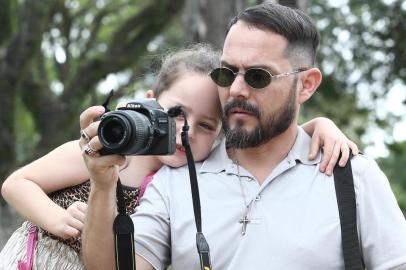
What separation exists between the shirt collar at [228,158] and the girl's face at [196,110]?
0.14 ft

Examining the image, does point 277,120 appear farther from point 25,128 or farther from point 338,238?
point 25,128

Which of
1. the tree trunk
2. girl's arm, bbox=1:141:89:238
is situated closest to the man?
girl's arm, bbox=1:141:89:238

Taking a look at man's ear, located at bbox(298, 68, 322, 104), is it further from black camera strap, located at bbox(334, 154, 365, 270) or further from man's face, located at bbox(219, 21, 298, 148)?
black camera strap, located at bbox(334, 154, 365, 270)

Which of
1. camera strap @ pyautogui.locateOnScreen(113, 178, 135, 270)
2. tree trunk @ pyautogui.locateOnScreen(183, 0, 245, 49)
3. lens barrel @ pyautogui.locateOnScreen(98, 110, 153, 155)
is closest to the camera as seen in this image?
lens barrel @ pyautogui.locateOnScreen(98, 110, 153, 155)

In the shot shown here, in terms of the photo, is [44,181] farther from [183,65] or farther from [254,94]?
[254,94]

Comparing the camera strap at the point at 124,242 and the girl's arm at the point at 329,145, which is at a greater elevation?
the girl's arm at the point at 329,145

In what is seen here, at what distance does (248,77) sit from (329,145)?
432 mm

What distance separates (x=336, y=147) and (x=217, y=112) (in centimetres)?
51

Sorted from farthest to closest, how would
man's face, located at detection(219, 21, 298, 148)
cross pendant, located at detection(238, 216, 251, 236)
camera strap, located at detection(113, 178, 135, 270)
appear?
man's face, located at detection(219, 21, 298, 148) < cross pendant, located at detection(238, 216, 251, 236) < camera strap, located at detection(113, 178, 135, 270)

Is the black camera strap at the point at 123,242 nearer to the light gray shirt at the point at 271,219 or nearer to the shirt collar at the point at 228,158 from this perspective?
the light gray shirt at the point at 271,219

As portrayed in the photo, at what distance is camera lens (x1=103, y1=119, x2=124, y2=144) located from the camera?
2.84 m

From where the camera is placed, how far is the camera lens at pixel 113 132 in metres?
2.84

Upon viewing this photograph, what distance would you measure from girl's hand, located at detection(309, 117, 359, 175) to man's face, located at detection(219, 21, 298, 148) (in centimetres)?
16

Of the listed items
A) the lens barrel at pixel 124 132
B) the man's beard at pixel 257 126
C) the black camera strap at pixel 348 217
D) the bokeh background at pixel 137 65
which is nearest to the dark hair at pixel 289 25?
the man's beard at pixel 257 126
